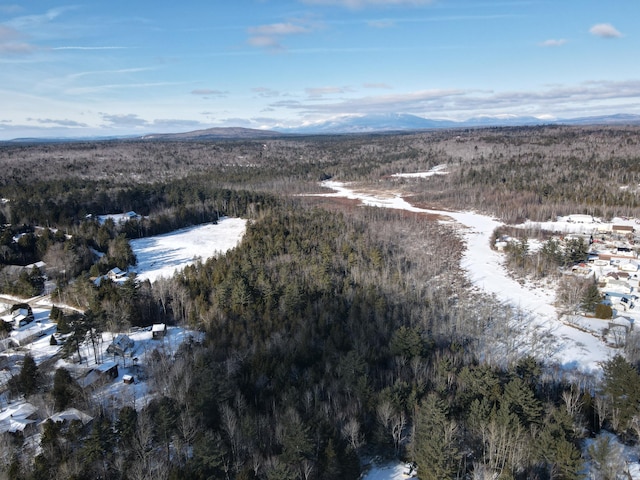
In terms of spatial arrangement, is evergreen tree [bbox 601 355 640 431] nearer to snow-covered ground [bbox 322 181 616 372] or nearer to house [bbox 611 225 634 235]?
snow-covered ground [bbox 322 181 616 372]

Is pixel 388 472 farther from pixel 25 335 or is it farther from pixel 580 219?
pixel 580 219

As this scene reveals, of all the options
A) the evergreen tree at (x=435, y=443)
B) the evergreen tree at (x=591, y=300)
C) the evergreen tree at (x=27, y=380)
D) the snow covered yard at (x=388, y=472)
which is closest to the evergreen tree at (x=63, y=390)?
the evergreen tree at (x=27, y=380)

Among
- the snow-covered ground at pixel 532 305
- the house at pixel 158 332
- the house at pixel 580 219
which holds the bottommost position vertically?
the snow-covered ground at pixel 532 305

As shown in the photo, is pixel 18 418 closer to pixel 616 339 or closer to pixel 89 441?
pixel 89 441

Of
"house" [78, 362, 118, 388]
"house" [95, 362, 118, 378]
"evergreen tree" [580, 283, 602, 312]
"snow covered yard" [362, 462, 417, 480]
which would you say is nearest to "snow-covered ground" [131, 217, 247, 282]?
"house" [95, 362, 118, 378]

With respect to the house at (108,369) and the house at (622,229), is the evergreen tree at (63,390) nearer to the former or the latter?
the house at (108,369)

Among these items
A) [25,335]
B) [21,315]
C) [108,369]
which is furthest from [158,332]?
[21,315]
